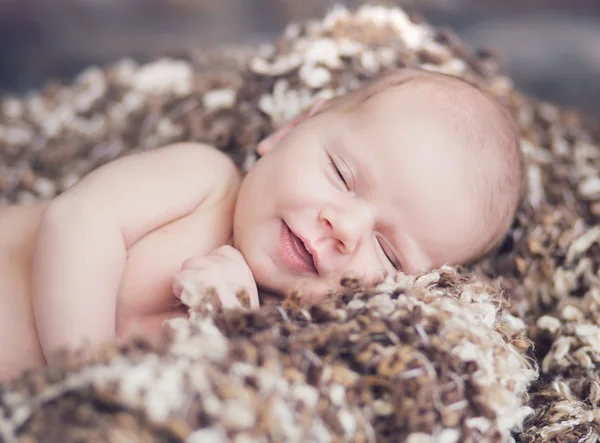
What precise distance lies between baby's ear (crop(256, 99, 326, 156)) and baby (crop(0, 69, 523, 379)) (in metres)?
0.08

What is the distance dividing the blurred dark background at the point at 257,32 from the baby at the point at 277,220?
0.88 m

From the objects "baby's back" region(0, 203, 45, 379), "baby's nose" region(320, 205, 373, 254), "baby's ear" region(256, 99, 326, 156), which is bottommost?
"baby's back" region(0, 203, 45, 379)

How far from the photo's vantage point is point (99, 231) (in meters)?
Result: 0.93

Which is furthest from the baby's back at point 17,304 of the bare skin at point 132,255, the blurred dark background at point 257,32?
the blurred dark background at point 257,32

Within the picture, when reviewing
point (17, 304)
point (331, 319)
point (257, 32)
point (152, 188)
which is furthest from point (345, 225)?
point (257, 32)

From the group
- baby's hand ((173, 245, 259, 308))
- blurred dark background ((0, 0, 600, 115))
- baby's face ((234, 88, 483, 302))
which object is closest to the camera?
baby's hand ((173, 245, 259, 308))

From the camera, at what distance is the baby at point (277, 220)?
0.92 metres

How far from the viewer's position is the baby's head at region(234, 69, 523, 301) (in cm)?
96

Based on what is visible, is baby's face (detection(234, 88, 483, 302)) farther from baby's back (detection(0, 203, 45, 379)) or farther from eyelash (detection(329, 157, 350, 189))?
baby's back (detection(0, 203, 45, 379))

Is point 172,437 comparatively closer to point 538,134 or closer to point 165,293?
point 165,293


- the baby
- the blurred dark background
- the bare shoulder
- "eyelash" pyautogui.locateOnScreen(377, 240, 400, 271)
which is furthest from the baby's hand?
the blurred dark background

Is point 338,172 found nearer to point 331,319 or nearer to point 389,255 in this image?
point 389,255

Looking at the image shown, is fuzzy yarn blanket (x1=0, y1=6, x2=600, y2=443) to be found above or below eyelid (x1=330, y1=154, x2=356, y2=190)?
below

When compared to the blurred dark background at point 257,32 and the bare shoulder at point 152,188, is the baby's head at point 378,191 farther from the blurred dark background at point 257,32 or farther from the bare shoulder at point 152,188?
the blurred dark background at point 257,32
